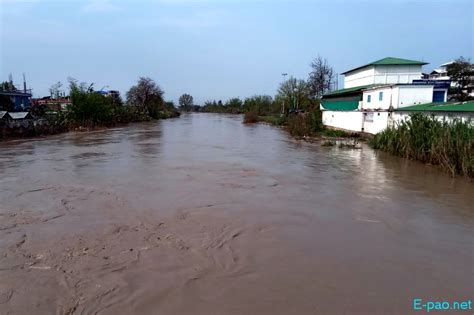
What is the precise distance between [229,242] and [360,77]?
32202 millimetres

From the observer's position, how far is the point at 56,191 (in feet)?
30.0

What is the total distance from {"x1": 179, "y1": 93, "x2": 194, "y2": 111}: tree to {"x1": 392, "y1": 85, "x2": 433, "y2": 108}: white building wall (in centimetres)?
10731

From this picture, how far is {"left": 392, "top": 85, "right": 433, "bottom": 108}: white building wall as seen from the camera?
19812 millimetres

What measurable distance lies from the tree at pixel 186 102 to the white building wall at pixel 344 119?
9395 centimetres

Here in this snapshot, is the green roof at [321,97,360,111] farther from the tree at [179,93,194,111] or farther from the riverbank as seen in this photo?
the tree at [179,93,194,111]

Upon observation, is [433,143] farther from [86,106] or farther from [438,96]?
[86,106]

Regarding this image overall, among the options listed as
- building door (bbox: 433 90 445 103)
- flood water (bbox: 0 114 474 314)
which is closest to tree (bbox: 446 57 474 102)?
building door (bbox: 433 90 445 103)

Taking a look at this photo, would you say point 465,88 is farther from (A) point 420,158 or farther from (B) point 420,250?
(B) point 420,250

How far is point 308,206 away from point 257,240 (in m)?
2.45

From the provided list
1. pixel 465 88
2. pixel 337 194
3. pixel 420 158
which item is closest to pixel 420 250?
pixel 337 194

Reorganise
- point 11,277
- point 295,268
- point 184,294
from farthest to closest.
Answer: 1. point 295,268
2. point 11,277
3. point 184,294

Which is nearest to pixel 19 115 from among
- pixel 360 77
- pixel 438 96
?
pixel 438 96

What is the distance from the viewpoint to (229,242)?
5.89 m

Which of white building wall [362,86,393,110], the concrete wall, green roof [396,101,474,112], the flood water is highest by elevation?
white building wall [362,86,393,110]
